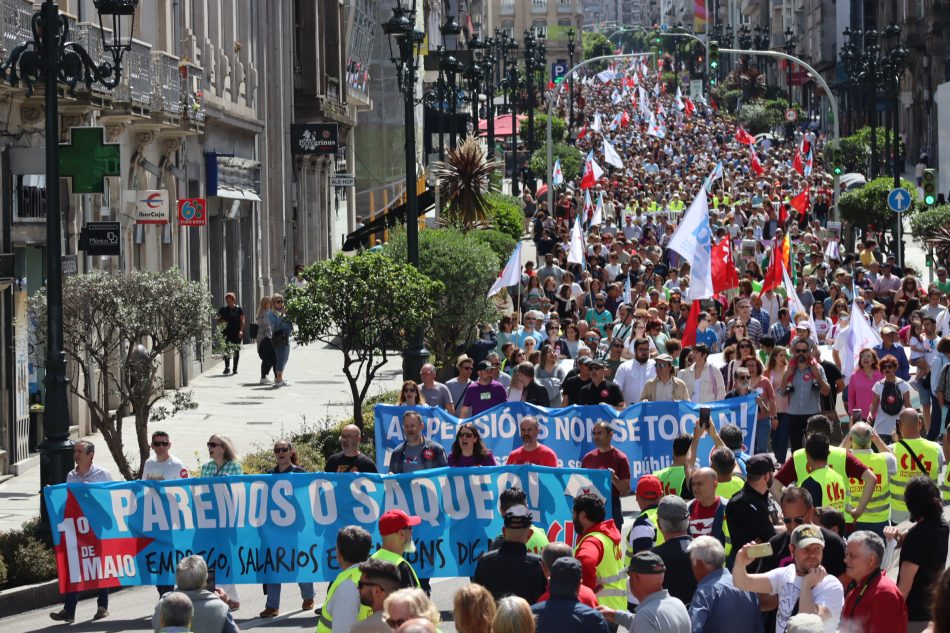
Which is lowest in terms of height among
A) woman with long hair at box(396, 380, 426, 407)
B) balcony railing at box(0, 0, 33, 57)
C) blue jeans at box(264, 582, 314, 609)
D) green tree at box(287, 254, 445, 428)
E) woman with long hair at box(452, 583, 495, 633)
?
blue jeans at box(264, 582, 314, 609)

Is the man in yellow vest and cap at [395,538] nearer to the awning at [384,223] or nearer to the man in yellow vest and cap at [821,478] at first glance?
the man in yellow vest and cap at [821,478]

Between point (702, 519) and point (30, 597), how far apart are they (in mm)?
5705

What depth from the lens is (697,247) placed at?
22.2 metres

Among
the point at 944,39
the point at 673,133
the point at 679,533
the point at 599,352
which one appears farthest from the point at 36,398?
the point at 673,133

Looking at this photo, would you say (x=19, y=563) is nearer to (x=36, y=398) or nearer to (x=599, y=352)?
(x=36, y=398)

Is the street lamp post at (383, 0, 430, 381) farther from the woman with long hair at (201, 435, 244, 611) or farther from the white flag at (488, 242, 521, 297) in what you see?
the woman with long hair at (201, 435, 244, 611)

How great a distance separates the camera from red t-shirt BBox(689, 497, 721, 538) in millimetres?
9891

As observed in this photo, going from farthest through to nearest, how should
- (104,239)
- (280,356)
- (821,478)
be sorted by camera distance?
(280,356) → (104,239) → (821,478)

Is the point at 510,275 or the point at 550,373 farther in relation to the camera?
the point at 510,275

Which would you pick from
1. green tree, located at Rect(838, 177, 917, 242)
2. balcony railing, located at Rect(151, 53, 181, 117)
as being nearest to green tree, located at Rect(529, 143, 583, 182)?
green tree, located at Rect(838, 177, 917, 242)

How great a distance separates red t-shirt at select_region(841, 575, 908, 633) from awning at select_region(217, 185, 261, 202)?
24.9m

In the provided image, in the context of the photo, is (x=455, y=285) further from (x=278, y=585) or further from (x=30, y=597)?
(x=278, y=585)

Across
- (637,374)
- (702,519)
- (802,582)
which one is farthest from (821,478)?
(637,374)

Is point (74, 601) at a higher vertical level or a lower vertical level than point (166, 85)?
lower
